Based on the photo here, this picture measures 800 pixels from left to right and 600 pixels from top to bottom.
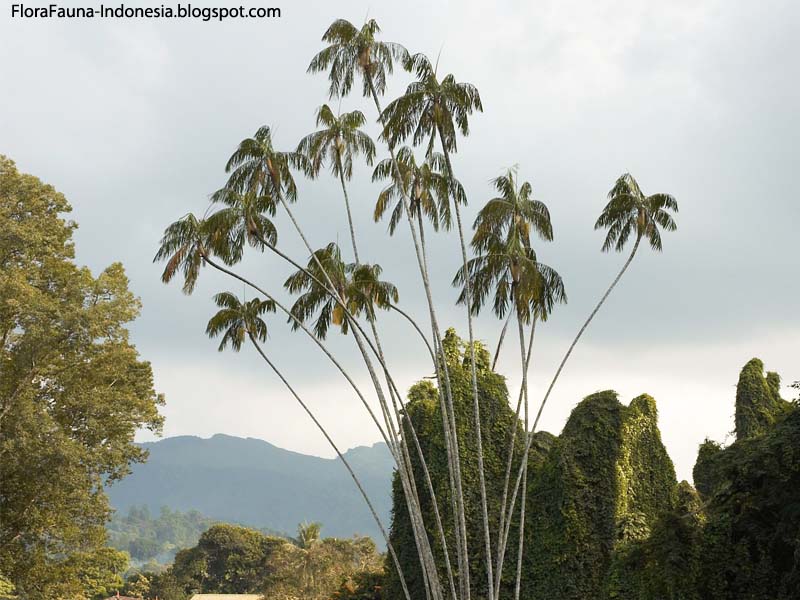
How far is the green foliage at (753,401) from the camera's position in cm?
2734

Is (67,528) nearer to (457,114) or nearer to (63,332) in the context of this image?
(63,332)

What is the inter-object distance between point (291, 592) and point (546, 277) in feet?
82.8

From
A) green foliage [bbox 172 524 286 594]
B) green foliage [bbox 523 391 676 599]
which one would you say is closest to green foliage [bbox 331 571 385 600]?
green foliage [bbox 523 391 676 599]

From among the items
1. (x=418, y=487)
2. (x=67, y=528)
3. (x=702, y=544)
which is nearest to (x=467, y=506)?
(x=418, y=487)

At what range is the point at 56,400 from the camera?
A: 2739 cm

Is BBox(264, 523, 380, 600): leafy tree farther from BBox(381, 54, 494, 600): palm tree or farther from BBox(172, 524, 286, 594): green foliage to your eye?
BBox(172, 524, 286, 594): green foliage

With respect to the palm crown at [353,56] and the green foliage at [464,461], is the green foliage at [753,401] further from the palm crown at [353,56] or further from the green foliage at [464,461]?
the palm crown at [353,56]

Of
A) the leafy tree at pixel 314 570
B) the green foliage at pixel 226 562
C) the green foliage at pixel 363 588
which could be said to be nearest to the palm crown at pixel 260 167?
the green foliage at pixel 363 588

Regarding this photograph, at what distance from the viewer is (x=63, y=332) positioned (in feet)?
84.8

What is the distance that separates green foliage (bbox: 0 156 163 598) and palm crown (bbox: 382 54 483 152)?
1201cm

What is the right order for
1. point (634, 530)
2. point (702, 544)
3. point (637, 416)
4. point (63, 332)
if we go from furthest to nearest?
1. point (63, 332)
2. point (637, 416)
3. point (634, 530)
4. point (702, 544)

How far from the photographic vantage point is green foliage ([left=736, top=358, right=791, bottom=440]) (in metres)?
27.3

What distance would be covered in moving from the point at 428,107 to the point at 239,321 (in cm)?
805

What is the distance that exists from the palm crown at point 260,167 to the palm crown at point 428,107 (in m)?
2.94
